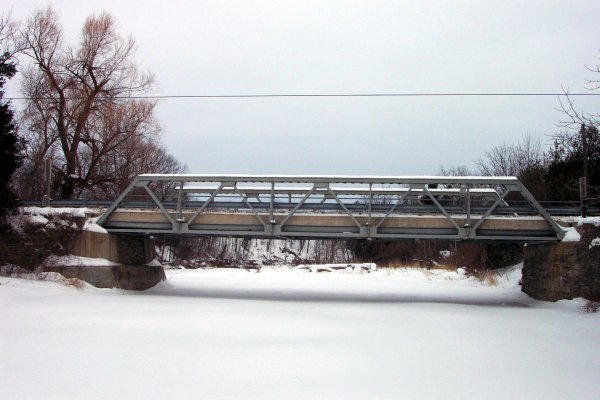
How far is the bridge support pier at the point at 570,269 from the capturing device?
21.8 m

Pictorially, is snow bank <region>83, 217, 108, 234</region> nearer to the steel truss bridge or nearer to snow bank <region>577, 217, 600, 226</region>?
the steel truss bridge

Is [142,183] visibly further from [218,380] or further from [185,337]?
[218,380]

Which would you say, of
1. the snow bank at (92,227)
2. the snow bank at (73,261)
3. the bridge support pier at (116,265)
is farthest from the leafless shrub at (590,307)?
the snow bank at (92,227)

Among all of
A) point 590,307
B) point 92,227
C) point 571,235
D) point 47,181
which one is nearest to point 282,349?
point 590,307

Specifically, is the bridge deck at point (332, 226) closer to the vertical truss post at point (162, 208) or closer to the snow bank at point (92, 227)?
the snow bank at point (92, 227)

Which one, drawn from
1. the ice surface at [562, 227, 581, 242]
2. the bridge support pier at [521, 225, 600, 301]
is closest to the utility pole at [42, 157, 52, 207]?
the bridge support pier at [521, 225, 600, 301]

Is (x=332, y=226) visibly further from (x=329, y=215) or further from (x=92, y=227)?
(x=92, y=227)

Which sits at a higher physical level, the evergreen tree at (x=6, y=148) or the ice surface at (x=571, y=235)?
the evergreen tree at (x=6, y=148)

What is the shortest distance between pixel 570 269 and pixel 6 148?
22.5 m

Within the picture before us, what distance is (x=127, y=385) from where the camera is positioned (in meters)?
9.51

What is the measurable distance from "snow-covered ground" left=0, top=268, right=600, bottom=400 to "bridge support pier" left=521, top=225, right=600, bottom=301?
2.37 feet

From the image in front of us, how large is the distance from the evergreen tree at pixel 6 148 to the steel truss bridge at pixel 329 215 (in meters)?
3.67

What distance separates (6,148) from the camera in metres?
24.7

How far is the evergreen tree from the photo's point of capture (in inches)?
944
